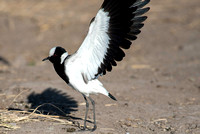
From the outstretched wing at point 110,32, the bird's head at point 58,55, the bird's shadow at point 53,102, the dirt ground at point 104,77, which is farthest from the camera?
the bird's shadow at point 53,102

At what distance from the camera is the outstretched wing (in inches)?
159

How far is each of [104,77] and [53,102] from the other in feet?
6.35

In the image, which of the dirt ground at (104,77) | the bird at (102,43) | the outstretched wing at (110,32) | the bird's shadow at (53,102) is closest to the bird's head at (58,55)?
the bird at (102,43)

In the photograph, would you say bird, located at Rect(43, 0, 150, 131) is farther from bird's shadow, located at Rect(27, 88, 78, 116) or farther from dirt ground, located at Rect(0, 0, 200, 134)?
bird's shadow, located at Rect(27, 88, 78, 116)

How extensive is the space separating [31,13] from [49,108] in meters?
7.64

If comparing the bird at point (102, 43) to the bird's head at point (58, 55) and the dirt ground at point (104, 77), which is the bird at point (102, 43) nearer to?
the bird's head at point (58, 55)

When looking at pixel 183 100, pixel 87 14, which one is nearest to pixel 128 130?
pixel 183 100

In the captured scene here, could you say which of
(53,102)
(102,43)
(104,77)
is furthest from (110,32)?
(104,77)

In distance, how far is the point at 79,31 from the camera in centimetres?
1134

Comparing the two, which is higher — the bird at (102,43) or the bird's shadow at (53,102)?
the bird at (102,43)

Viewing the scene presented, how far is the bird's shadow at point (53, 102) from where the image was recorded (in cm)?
531

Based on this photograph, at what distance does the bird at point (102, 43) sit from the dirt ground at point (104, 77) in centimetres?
67

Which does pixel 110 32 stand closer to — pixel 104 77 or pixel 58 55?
pixel 58 55

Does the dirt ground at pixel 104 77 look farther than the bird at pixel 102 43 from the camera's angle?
Yes
